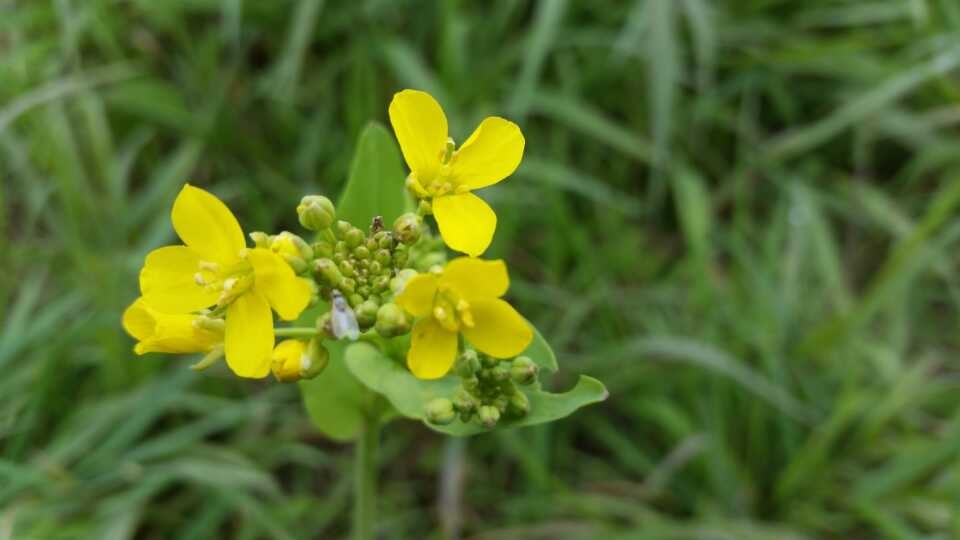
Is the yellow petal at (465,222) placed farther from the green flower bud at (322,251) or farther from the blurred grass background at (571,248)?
the blurred grass background at (571,248)

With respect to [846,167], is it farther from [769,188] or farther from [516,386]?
[516,386]

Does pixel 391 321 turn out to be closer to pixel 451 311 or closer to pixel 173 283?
pixel 451 311

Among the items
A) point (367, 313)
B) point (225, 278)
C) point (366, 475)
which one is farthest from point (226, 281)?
point (366, 475)

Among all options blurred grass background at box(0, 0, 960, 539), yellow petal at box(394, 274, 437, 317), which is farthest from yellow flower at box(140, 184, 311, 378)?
blurred grass background at box(0, 0, 960, 539)

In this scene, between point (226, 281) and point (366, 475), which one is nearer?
point (226, 281)

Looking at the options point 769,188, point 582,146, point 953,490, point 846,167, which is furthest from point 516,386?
point 846,167
